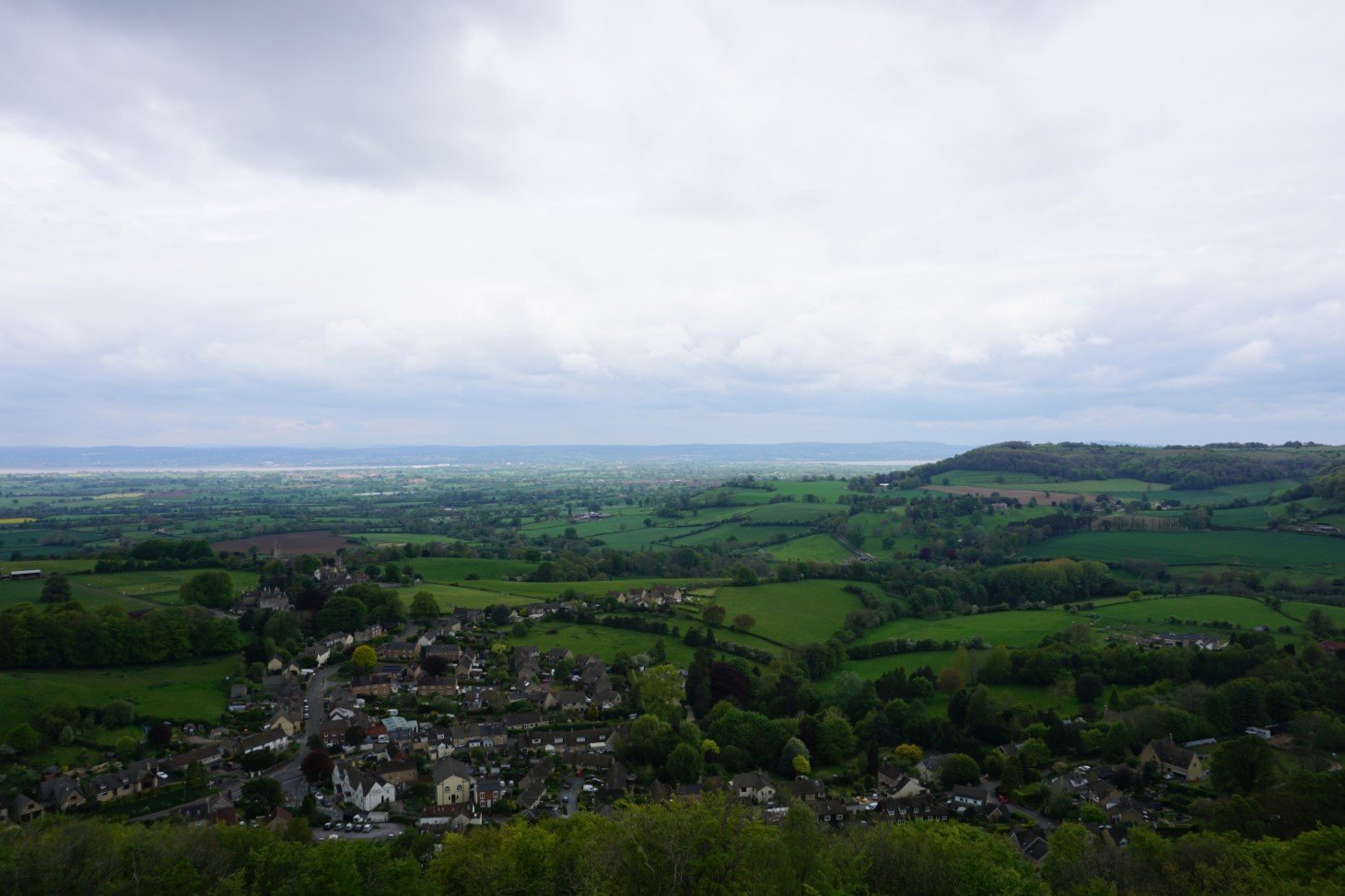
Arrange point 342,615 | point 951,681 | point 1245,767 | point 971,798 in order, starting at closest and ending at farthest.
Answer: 1. point 1245,767
2. point 971,798
3. point 951,681
4. point 342,615

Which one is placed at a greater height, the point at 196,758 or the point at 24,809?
the point at 24,809

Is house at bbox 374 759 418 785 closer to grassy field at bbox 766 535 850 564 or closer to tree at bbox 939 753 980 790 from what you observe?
tree at bbox 939 753 980 790

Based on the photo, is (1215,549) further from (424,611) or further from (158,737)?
(158,737)

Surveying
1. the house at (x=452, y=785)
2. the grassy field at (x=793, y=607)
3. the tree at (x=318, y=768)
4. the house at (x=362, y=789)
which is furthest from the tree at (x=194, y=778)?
the grassy field at (x=793, y=607)

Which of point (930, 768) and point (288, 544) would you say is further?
point (288, 544)

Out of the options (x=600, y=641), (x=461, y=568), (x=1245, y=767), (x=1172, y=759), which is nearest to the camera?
(x=1245, y=767)

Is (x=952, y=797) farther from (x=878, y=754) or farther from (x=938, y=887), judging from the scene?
(x=938, y=887)

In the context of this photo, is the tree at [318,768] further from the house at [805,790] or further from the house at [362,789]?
the house at [805,790]

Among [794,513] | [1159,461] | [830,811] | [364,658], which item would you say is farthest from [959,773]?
[1159,461]
